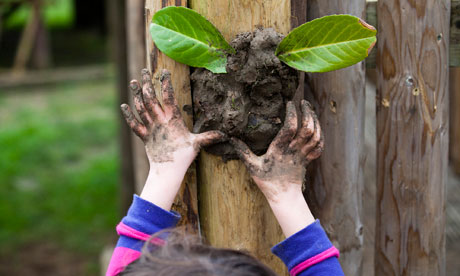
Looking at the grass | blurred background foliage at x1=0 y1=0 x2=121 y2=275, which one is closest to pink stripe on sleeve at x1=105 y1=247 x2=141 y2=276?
blurred background foliage at x1=0 y1=0 x2=121 y2=275

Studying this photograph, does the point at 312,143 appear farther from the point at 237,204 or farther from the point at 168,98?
the point at 168,98

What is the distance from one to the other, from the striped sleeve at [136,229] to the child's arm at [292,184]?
0.84 feet

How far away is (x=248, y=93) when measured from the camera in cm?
129

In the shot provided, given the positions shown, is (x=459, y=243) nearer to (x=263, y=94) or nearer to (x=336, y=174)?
(x=336, y=174)

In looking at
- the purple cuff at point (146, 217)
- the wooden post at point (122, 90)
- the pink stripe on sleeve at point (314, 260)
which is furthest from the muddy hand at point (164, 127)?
the wooden post at point (122, 90)

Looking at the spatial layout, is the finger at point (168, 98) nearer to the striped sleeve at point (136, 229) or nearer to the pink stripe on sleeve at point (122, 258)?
the striped sleeve at point (136, 229)

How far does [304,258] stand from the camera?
122 cm

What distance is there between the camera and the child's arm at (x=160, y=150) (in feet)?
4.13

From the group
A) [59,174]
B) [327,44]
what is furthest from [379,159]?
[59,174]

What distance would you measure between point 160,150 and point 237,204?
252 mm

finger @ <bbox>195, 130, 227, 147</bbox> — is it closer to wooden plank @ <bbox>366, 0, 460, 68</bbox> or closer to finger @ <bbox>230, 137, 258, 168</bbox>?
finger @ <bbox>230, 137, 258, 168</bbox>

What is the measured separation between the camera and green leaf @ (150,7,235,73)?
4.10ft

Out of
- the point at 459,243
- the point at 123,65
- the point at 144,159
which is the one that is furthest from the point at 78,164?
the point at 459,243

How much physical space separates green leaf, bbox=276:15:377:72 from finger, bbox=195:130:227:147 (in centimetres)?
24
